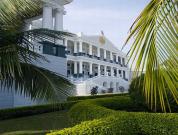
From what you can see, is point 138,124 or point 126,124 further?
point 138,124

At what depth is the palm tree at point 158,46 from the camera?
2.38 m

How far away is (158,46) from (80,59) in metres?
Answer: 41.2

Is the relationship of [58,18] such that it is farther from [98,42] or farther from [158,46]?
[98,42]

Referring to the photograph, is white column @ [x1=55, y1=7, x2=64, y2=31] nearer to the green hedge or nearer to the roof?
the green hedge

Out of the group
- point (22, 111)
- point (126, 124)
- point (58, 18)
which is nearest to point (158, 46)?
point (126, 124)

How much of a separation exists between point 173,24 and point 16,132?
811 centimetres

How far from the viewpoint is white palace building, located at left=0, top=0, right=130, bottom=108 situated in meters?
18.2

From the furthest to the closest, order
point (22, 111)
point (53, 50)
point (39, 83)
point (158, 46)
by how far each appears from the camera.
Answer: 1. point (53, 50)
2. point (22, 111)
3. point (39, 83)
4. point (158, 46)

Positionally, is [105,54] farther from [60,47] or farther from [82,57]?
[60,47]

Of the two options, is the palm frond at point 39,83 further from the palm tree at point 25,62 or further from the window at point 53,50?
the window at point 53,50

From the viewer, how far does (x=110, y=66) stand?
54.3 m

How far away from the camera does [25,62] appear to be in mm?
7168

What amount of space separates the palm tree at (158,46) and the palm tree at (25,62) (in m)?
4.32

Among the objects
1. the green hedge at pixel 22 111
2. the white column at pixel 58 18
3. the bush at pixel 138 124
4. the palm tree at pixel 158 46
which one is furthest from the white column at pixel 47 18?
the palm tree at pixel 158 46
